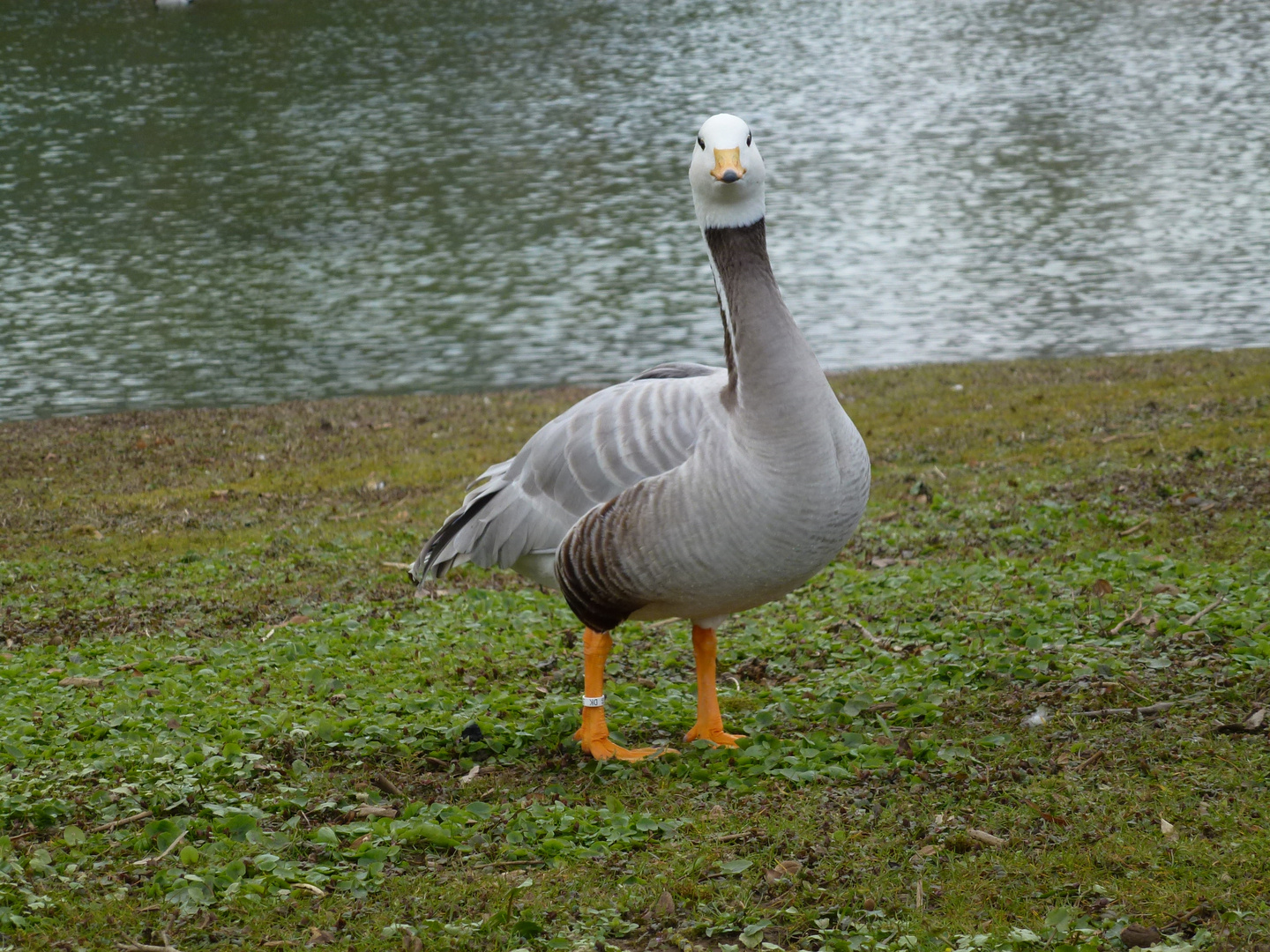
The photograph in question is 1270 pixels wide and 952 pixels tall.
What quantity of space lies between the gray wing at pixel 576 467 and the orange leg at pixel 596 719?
1.79ft

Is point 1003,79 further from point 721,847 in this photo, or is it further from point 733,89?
point 721,847

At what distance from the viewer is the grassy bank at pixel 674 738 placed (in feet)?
16.9

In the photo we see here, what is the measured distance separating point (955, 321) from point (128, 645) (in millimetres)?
15834

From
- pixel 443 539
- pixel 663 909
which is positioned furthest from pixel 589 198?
pixel 663 909

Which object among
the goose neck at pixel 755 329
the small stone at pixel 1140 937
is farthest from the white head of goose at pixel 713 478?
the small stone at pixel 1140 937

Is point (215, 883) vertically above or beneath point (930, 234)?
above

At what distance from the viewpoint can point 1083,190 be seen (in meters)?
29.5

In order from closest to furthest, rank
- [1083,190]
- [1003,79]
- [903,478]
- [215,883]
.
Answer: [215,883]
[903,478]
[1083,190]
[1003,79]

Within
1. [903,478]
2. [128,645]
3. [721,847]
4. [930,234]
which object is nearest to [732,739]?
[721,847]

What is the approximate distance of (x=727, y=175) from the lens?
19.5ft

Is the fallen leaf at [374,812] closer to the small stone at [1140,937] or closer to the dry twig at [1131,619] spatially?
the small stone at [1140,937]

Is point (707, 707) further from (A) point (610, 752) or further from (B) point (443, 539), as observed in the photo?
(B) point (443, 539)

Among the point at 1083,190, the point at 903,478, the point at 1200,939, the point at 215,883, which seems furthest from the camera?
the point at 1083,190

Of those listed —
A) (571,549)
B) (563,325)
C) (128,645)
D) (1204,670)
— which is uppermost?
(571,549)
